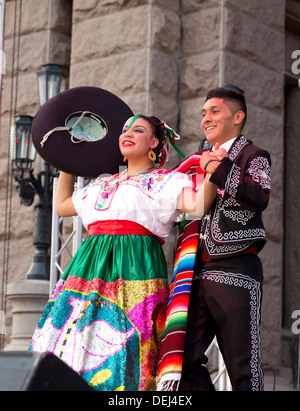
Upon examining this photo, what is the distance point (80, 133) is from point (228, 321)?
118 cm

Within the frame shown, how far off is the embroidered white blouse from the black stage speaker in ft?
6.17

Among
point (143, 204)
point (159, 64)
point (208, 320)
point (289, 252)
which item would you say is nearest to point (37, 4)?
point (159, 64)

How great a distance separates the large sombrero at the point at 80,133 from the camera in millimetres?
3682

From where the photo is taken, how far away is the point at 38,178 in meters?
6.10

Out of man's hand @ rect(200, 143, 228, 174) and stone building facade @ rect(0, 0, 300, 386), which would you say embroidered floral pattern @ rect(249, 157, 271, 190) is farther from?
stone building facade @ rect(0, 0, 300, 386)

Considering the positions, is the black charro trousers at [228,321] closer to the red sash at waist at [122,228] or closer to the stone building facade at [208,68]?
the red sash at waist at [122,228]

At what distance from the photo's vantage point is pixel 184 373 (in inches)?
125

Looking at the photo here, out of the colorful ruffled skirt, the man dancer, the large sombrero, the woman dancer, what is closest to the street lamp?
the large sombrero

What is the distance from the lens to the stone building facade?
18.0 ft

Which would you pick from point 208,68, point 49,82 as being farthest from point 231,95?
point 49,82

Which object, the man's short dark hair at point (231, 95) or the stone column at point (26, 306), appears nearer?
the man's short dark hair at point (231, 95)

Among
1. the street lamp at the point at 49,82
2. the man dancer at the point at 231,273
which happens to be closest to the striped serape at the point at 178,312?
the man dancer at the point at 231,273

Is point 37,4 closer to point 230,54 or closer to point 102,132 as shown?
point 230,54

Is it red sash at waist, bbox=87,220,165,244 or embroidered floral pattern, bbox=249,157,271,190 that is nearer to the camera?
embroidered floral pattern, bbox=249,157,271,190
